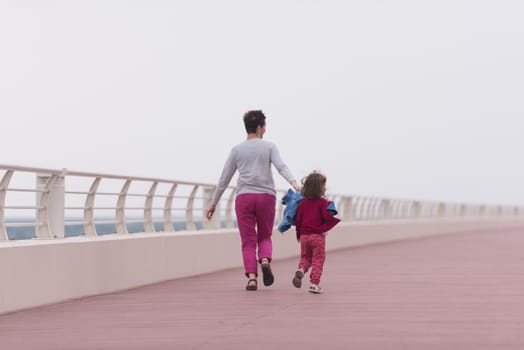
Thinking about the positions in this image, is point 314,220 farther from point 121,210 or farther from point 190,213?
point 190,213

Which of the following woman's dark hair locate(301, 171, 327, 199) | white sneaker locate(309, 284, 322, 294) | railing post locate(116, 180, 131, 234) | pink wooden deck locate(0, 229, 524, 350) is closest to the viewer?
pink wooden deck locate(0, 229, 524, 350)

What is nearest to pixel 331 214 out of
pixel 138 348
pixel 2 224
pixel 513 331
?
pixel 2 224

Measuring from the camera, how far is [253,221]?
1442 cm

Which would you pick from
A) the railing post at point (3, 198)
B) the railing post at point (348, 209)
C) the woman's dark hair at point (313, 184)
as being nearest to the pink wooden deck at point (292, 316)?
the railing post at point (3, 198)

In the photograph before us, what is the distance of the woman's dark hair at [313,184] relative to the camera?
45.6 ft

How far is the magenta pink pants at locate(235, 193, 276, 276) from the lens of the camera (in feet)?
46.8

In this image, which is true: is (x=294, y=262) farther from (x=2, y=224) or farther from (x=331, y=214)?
(x=2, y=224)

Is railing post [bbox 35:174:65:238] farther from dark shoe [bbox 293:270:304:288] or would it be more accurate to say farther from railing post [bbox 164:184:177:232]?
railing post [bbox 164:184:177:232]

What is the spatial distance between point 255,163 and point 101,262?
206cm

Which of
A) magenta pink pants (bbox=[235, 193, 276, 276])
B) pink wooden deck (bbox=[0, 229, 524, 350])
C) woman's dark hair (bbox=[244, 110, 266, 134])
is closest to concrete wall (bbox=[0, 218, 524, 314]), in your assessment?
pink wooden deck (bbox=[0, 229, 524, 350])

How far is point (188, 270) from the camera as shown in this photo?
58.4ft

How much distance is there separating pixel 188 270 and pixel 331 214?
4.24 m

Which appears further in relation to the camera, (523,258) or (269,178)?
(523,258)

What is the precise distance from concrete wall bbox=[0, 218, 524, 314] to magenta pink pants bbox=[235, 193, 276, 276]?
5.04 ft
